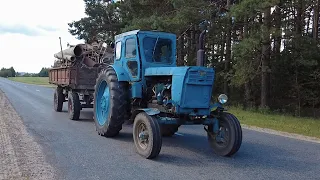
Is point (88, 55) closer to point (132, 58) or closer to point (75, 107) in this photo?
point (75, 107)

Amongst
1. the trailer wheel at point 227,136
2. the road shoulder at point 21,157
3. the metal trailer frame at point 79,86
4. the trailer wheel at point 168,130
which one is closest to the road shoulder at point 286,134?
the trailer wheel at point 168,130

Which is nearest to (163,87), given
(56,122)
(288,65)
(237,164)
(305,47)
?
(237,164)

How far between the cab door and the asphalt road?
5.61 ft

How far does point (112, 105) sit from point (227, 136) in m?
2.90

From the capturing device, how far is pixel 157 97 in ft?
27.4

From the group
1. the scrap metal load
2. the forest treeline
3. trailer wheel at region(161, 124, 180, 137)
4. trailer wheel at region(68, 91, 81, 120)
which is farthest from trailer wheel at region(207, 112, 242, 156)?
the forest treeline

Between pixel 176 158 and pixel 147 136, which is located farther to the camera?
pixel 147 136

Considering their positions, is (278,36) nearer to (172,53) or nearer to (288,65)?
(288,65)

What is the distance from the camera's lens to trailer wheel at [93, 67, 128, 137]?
352 inches

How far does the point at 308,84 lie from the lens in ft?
80.5

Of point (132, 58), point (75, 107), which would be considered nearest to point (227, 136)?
point (132, 58)

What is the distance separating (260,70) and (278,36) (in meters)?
3.31

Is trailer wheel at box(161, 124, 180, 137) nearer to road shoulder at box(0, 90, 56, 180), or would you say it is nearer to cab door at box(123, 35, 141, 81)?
cab door at box(123, 35, 141, 81)

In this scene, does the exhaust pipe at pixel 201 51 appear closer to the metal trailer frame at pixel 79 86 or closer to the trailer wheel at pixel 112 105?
the trailer wheel at pixel 112 105
